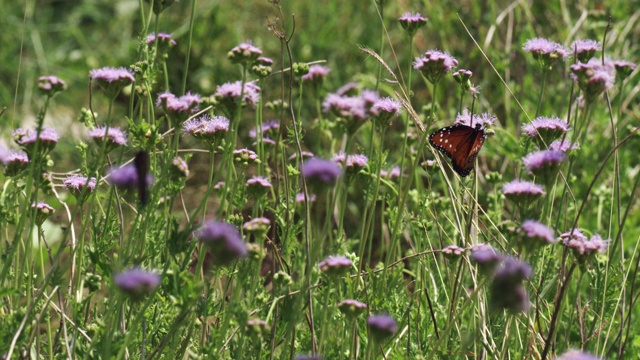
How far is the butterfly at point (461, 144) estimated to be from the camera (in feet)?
→ 7.85

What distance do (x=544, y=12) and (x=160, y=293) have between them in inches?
147

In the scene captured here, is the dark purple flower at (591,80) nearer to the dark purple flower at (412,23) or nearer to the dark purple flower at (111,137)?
the dark purple flower at (412,23)

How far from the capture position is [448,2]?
502 centimetres

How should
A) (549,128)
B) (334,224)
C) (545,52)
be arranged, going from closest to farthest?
1. (549,128)
2. (545,52)
3. (334,224)

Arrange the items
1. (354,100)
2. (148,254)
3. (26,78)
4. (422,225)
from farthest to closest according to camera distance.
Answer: (26,78) → (422,225) → (148,254) → (354,100)

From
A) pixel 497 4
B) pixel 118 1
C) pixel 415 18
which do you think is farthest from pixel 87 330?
pixel 118 1

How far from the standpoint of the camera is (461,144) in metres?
2.48

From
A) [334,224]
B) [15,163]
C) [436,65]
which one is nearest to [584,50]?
[436,65]

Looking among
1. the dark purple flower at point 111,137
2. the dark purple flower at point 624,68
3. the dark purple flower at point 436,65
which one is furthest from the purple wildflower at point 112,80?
the dark purple flower at point 624,68

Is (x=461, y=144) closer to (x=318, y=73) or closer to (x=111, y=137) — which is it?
(x=318, y=73)

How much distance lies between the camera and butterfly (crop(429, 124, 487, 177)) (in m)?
2.39

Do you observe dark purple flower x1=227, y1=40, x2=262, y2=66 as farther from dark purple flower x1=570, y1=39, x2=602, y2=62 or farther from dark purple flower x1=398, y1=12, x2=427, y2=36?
dark purple flower x1=570, y1=39, x2=602, y2=62

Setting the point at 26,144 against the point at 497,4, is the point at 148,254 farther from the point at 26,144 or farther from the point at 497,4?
the point at 497,4

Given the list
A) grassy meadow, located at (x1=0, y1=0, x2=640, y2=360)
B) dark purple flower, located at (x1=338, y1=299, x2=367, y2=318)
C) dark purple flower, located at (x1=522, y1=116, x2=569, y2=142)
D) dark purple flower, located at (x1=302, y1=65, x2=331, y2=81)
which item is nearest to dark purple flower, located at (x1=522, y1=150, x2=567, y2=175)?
grassy meadow, located at (x1=0, y1=0, x2=640, y2=360)
